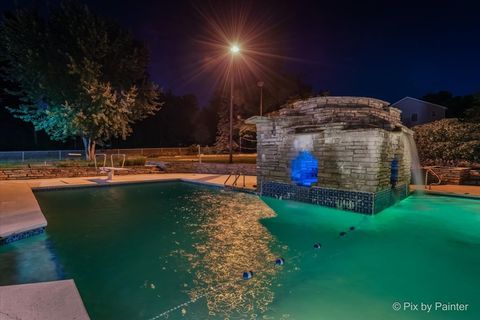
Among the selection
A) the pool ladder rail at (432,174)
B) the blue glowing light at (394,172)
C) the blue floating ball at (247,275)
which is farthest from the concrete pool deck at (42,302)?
the pool ladder rail at (432,174)

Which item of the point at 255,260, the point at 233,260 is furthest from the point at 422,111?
the point at 233,260

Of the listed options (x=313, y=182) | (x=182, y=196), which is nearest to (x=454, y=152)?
(x=313, y=182)

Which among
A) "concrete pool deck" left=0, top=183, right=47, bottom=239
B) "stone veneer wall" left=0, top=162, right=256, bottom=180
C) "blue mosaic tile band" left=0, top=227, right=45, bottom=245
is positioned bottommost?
"blue mosaic tile band" left=0, top=227, right=45, bottom=245

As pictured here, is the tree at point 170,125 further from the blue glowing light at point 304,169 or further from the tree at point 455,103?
the tree at point 455,103

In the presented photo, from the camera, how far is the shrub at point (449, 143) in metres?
13.8

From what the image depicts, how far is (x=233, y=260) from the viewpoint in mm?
5266

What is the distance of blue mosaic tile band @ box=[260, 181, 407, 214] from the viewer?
845cm

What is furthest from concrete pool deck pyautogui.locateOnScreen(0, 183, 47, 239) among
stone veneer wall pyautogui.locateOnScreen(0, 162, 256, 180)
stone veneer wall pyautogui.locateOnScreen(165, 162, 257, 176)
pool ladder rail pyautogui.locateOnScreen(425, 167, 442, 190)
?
pool ladder rail pyautogui.locateOnScreen(425, 167, 442, 190)

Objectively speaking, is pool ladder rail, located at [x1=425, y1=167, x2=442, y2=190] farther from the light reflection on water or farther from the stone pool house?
the light reflection on water

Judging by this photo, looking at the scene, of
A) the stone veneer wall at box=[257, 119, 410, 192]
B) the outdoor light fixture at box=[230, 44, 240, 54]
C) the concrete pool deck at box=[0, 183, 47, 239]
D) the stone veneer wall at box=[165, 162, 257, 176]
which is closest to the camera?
the concrete pool deck at box=[0, 183, 47, 239]

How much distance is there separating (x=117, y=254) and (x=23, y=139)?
2713 cm

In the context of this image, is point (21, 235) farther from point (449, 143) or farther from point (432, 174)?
point (449, 143)

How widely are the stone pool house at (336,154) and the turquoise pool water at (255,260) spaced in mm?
653

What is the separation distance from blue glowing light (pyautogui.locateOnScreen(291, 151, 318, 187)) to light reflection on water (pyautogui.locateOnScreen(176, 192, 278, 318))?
1.70 meters
